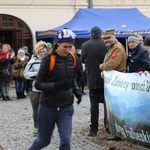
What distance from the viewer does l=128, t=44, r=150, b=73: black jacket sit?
270 inches

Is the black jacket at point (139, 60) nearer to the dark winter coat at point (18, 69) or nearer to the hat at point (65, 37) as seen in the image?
the hat at point (65, 37)

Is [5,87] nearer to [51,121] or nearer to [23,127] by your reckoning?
[23,127]

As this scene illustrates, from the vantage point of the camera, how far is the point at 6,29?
2094 centimetres

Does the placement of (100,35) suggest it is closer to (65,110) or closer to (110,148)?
(110,148)

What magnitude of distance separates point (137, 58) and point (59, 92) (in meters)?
2.26

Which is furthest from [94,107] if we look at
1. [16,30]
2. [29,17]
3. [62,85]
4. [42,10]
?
[42,10]

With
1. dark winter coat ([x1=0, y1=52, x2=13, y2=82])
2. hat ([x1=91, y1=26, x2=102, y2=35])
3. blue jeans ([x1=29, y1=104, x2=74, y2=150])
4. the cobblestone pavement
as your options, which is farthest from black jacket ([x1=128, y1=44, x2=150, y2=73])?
dark winter coat ([x1=0, y1=52, x2=13, y2=82])

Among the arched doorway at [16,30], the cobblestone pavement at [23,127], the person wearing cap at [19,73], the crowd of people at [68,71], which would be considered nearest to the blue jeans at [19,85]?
the person wearing cap at [19,73]

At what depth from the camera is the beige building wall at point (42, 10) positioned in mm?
21109

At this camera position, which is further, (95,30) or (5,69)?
(5,69)

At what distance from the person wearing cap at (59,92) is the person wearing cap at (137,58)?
2018 millimetres

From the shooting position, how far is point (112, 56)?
272 inches

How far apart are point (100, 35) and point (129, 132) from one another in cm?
218

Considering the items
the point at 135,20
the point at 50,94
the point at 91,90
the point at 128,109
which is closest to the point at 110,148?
the point at 128,109
